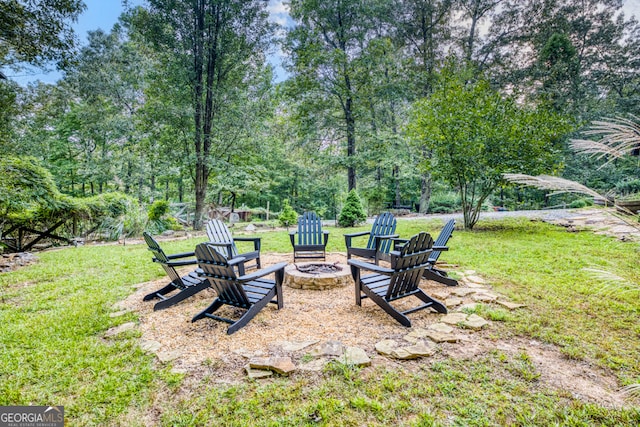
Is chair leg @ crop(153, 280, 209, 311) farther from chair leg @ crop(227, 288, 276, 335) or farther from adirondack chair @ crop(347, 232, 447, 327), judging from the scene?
adirondack chair @ crop(347, 232, 447, 327)

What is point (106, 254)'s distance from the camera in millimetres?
6301

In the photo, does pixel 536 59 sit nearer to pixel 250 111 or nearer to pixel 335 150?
pixel 335 150

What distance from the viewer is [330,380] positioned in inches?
76.0

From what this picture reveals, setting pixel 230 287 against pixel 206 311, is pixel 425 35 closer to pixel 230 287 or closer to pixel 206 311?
pixel 230 287

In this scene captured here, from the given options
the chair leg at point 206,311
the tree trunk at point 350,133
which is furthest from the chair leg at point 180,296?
the tree trunk at point 350,133

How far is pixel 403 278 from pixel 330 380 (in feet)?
4.16

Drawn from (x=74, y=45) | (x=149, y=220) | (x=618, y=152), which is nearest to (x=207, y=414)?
(x=618, y=152)

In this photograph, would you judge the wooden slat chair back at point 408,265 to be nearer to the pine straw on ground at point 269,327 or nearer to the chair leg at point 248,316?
the pine straw on ground at point 269,327

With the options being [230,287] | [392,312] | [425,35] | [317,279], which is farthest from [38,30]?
[425,35]

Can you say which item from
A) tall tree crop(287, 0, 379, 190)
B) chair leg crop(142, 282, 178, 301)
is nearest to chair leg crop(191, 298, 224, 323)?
chair leg crop(142, 282, 178, 301)

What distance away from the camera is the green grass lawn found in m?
1.65

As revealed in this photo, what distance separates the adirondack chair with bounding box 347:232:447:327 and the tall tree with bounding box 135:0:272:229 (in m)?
8.94

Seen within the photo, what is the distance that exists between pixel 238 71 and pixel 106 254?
777 cm

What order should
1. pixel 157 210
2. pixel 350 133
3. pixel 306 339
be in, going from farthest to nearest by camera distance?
pixel 350 133 < pixel 157 210 < pixel 306 339
